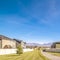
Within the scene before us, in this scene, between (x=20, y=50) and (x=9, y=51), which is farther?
(x=9, y=51)

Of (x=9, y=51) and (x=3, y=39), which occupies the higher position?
(x=3, y=39)

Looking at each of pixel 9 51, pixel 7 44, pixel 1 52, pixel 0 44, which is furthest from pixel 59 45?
pixel 1 52

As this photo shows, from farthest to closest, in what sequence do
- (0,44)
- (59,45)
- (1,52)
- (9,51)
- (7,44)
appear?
1. (59,45)
2. (7,44)
3. (0,44)
4. (9,51)
5. (1,52)

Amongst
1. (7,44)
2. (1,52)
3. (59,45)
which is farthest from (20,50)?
(59,45)

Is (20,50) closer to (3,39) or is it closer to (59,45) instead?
(3,39)

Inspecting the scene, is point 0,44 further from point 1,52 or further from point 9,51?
point 1,52

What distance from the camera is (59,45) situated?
295 feet

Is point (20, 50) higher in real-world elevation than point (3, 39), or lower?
lower

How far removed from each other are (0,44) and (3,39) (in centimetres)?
333

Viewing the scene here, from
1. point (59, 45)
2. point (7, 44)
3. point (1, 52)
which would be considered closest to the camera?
point (1, 52)

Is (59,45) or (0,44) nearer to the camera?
(0,44)

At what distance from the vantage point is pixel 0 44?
62.2m

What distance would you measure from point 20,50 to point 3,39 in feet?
72.6

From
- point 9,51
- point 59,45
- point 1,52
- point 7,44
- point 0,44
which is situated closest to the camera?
point 1,52
